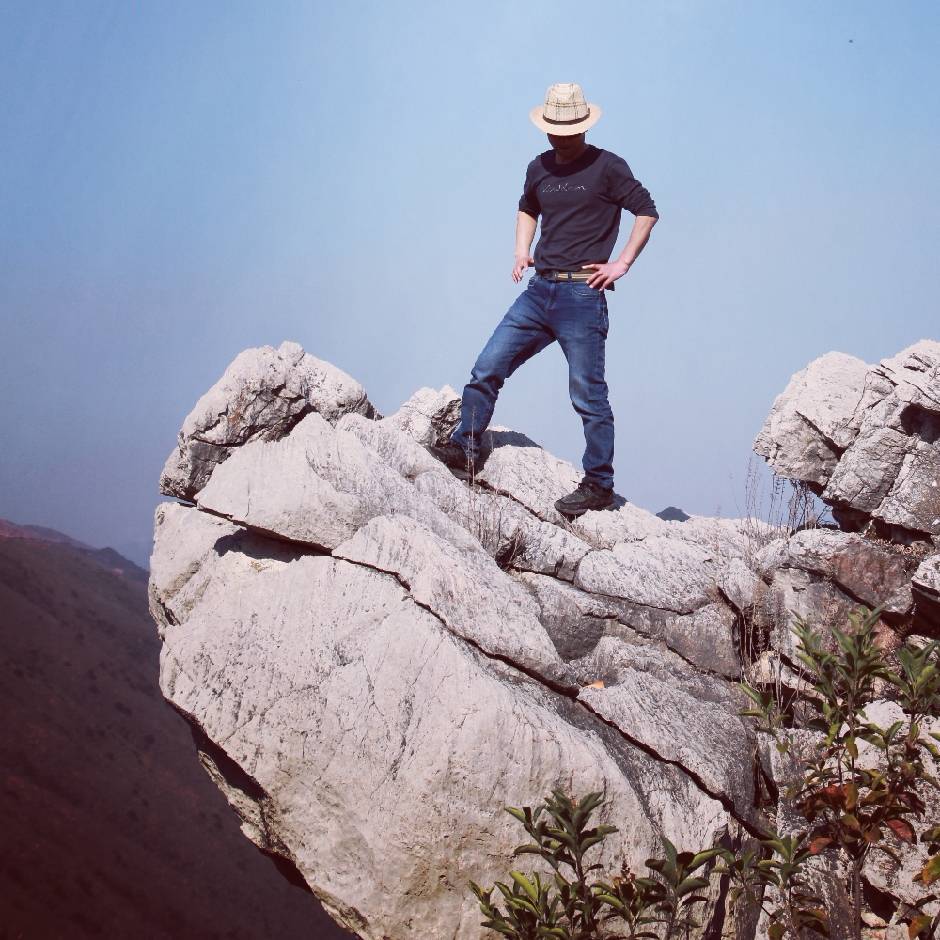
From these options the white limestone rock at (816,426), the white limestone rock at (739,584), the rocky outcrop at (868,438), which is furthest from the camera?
the white limestone rock at (816,426)

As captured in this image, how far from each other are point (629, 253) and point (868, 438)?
3.03m

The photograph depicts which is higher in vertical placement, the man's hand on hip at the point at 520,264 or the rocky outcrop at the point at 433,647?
the man's hand on hip at the point at 520,264

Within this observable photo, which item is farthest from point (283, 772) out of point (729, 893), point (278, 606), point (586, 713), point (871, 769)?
point (871, 769)

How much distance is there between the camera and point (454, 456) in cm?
817

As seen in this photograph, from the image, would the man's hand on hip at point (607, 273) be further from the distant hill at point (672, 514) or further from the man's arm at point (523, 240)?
the distant hill at point (672, 514)

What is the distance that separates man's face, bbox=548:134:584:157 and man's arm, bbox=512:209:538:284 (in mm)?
706

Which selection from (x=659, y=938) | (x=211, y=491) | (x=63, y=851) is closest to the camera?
(x=659, y=938)

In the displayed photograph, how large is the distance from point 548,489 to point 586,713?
128 inches

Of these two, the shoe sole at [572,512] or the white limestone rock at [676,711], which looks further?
the shoe sole at [572,512]

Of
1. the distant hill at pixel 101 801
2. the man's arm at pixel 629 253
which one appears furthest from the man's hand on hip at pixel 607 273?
the distant hill at pixel 101 801

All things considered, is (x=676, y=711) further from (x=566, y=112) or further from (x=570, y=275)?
(x=566, y=112)

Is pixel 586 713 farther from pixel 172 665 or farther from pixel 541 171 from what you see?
pixel 541 171

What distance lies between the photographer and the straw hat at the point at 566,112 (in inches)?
276

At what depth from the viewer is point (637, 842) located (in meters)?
4.39
